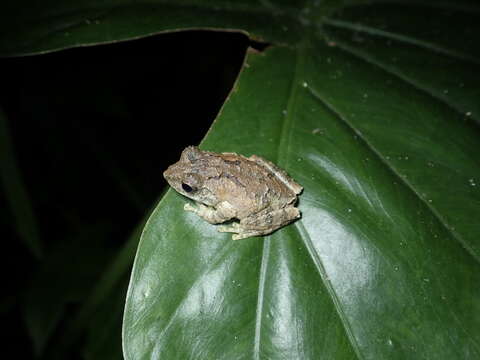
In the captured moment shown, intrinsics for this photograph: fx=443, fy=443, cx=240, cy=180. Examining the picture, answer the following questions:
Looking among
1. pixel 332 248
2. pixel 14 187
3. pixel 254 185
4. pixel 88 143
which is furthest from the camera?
pixel 88 143

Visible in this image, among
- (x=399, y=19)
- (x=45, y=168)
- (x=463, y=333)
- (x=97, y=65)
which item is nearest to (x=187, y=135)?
(x=97, y=65)

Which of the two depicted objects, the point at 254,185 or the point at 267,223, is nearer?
the point at 267,223

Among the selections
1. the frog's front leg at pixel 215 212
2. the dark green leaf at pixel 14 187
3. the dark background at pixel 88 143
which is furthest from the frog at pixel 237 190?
the dark background at pixel 88 143

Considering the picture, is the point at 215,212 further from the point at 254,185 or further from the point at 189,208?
the point at 254,185

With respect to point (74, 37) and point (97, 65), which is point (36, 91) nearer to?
point (97, 65)

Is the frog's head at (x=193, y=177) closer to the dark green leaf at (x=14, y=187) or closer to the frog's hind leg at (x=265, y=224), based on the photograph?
the frog's hind leg at (x=265, y=224)

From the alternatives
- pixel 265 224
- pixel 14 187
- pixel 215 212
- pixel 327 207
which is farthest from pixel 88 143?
pixel 327 207
